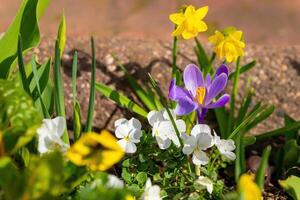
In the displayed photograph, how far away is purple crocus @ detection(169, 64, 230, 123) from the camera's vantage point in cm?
189

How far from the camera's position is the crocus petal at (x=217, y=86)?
190 centimetres

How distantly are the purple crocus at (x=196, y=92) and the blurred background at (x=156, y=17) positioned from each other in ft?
3.57

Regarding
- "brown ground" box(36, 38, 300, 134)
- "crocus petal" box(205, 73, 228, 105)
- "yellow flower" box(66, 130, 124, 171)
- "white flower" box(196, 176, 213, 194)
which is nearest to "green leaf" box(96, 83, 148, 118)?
"brown ground" box(36, 38, 300, 134)

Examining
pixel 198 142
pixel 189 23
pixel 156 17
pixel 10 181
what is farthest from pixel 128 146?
pixel 156 17

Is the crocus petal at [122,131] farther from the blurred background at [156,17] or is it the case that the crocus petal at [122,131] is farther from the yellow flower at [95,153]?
the blurred background at [156,17]

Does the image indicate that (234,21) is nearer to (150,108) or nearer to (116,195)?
(150,108)

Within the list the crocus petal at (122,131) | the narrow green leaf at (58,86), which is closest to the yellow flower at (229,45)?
the crocus petal at (122,131)

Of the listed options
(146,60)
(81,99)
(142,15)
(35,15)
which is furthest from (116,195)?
(142,15)

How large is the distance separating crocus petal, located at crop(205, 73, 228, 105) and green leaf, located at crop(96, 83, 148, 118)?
42 cm

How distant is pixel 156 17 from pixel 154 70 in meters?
0.56

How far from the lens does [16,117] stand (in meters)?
1.46

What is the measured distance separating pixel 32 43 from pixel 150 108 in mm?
479

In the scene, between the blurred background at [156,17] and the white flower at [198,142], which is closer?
the white flower at [198,142]

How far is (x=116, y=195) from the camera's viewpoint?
1351 mm
